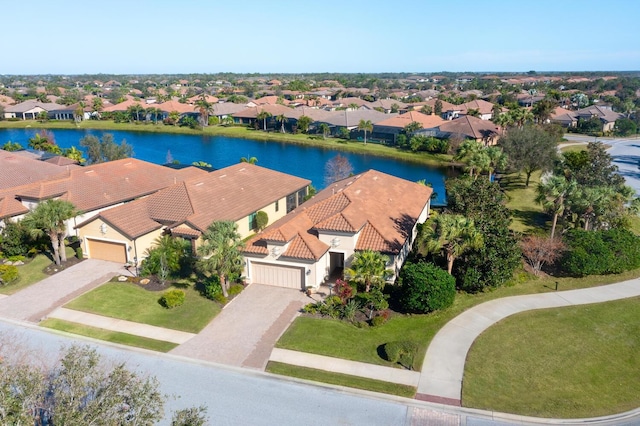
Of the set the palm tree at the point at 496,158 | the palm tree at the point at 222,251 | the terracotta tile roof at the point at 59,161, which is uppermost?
the palm tree at the point at 496,158

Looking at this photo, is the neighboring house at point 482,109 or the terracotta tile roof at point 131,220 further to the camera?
the neighboring house at point 482,109

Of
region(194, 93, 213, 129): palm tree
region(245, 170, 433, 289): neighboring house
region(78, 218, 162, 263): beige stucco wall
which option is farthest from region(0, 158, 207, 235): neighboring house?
region(194, 93, 213, 129): palm tree

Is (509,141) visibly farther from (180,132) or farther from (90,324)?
(180,132)

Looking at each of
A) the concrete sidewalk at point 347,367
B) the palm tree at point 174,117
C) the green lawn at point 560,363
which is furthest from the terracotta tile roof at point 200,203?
the palm tree at point 174,117

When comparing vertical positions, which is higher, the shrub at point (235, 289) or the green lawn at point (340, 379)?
the shrub at point (235, 289)

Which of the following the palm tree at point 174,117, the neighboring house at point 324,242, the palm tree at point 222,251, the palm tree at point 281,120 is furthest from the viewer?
the palm tree at point 174,117

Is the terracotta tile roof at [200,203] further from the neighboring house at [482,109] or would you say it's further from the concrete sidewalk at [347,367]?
the neighboring house at [482,109]

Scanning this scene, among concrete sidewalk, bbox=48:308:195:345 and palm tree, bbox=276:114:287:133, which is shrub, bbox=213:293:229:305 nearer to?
concrete sidewalk, bbox=48:308:195:345

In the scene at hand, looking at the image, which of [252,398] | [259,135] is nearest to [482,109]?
[259,135]
